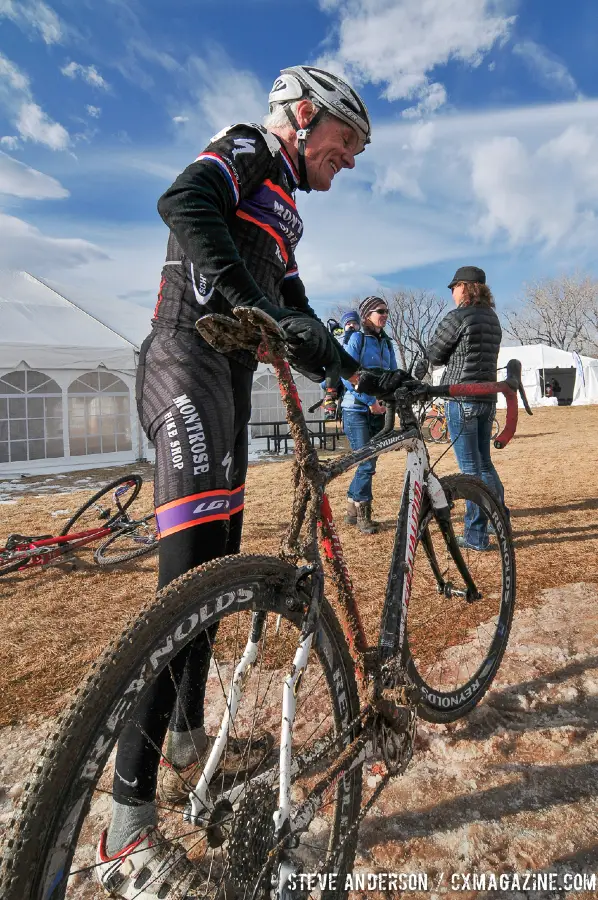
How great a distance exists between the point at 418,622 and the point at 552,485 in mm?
5326

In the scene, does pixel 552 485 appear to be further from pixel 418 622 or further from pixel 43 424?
pixel 43 424

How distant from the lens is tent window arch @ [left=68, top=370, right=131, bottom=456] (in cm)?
1311

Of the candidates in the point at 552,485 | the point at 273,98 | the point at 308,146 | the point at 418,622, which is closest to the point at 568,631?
the point at 418,622

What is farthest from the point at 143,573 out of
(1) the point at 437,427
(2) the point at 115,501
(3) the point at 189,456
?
(1) the point at 437,427

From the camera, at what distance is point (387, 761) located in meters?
1.67

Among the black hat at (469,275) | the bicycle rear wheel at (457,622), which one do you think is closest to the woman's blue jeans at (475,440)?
the black hat at (469,275)

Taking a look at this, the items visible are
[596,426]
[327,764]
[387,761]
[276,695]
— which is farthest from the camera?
[596,426]

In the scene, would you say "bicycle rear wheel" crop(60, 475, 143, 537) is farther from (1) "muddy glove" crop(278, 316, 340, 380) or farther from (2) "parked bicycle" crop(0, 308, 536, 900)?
(1) "muddy glove" crop(278, 316, 340, 380)

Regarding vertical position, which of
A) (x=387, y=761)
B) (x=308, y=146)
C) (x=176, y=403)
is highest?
(x=308, y=146)

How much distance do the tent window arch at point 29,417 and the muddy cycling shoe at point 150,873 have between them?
499 inches

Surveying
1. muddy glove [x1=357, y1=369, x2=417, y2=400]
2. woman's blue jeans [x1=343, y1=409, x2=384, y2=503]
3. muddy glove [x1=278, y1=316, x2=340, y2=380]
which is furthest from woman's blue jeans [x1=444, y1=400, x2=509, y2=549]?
muddy glove [x1=278, y1=316, x2=340, y2=380]

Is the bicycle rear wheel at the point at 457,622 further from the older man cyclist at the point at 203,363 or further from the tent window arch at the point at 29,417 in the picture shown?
the tent window arch at the point at 29,417

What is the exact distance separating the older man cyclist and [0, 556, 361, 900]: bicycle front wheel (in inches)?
3.7

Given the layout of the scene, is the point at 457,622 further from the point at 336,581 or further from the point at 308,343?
the point at 308,343
